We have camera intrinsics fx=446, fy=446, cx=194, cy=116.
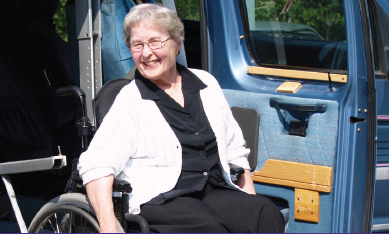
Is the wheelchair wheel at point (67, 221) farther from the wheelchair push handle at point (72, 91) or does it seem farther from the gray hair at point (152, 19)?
the gray hair at point (152, 19)

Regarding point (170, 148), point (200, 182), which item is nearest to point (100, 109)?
point (170, 148)

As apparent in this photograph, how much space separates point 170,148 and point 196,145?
145 mm

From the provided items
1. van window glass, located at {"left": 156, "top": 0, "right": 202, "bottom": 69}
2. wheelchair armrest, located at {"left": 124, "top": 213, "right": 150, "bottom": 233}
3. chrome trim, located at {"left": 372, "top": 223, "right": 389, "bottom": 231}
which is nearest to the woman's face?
wheelchair armrest, located at {"left": 124, "top": 213, "right": 150, "bottom": 233}

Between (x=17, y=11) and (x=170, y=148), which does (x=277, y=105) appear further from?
(x=17, y=11)

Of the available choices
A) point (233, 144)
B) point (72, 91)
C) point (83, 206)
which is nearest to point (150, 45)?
point (72, 91)

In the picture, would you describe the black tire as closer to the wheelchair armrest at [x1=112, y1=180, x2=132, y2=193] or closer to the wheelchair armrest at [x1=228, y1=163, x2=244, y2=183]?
the wheelchair armrest at [x1=112, y1=180, x2=132, y2=193]

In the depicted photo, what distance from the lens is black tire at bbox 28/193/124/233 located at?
6.85 ft

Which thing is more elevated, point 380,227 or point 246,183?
point 246,183

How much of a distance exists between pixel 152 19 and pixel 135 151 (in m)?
0.65

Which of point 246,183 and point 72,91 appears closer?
point 72,91

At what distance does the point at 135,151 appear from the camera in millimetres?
2111

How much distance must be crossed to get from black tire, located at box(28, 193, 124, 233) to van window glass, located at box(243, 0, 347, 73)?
1.46 meters

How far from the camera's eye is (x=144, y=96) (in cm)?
219

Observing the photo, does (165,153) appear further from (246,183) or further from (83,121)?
(246,183)
